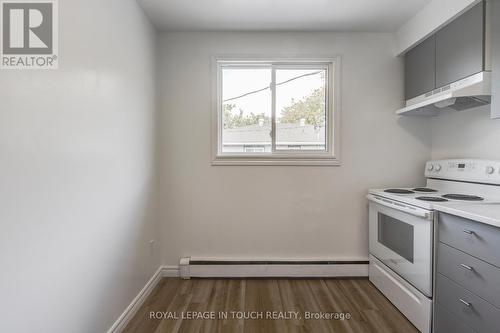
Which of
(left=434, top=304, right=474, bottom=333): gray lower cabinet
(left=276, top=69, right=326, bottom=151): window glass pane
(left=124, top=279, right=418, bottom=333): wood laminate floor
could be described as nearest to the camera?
(left=434, top=304, right=474, bottom=333): gray lower cabinet

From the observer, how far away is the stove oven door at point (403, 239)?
164 cm

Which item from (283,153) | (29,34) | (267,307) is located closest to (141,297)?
(267,307)

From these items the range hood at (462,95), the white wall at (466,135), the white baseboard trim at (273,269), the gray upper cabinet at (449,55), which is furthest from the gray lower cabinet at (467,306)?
the gray upper cabinet at (449,55)

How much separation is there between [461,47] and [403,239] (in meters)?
1.49

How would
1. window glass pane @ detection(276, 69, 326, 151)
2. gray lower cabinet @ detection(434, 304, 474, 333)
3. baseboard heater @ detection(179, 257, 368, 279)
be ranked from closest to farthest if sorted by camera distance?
gray lower cabinet @ detection(434, 304, 474, 333), baseboard heater @ detection(179, 257, 368, 279), window glass pane @ detection(276, 69, 326, 151)

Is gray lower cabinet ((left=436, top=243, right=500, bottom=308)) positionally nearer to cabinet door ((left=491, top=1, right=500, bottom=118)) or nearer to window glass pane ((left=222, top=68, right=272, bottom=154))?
cabinet door ((left=491, top=1, right=500, bottom=118))

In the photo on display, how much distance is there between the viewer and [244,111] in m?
2.56

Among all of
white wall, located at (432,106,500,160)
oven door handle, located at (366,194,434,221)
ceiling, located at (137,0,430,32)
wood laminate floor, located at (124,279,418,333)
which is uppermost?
ceiling, located at (137,0,430,32)

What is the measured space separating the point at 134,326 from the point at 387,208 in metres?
2.22

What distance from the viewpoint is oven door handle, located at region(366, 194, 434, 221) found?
1619 millimetres

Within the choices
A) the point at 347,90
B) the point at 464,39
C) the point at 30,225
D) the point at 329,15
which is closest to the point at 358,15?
the point at 329,15

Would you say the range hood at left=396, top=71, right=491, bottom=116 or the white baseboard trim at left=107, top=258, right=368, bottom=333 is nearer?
the range hood at left=396, top=71, right=491, bottom=116

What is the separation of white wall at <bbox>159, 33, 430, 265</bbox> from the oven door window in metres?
0.29

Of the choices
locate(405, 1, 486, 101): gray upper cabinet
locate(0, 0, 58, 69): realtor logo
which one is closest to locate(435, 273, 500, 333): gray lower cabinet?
locate(405, 1, 486, 101): gray upper cabinet
